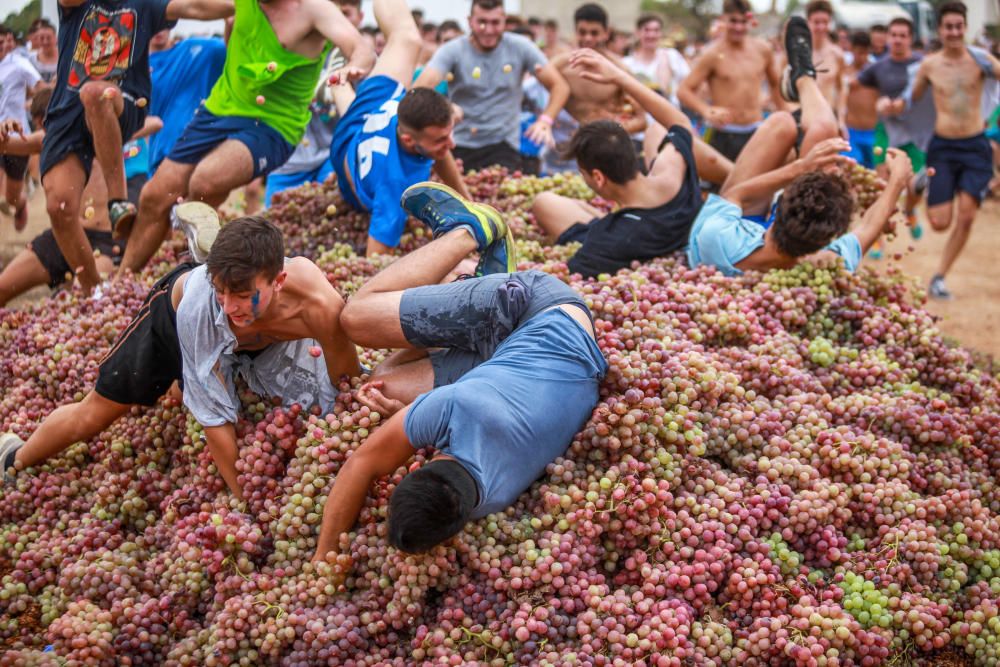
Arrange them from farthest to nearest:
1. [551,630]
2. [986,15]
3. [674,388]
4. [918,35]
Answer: [986,15] < [918,35] < [674,388] < [551,630]

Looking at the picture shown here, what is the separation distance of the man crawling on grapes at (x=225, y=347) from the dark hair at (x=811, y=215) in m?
1.99

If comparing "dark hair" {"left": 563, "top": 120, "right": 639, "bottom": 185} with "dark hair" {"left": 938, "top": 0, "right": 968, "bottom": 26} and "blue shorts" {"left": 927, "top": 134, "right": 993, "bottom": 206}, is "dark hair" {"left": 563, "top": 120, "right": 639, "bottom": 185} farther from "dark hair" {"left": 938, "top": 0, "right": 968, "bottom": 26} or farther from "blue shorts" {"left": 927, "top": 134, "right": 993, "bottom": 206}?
"dark hair" {"left": 938, "top": 0, "right": 968, "bottom": 26}

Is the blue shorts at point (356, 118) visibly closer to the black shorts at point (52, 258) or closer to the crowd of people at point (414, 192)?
the crowd of people at point (414, 192)

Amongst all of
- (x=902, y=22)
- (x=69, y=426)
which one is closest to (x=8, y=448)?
(x=69, y=426)

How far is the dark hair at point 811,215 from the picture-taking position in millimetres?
4133

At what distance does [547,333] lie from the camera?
3006 mm

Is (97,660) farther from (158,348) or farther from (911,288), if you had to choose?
(911,288)

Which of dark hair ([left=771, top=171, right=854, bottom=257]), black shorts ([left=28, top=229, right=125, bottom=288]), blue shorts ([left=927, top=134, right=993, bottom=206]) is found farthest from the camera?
blue shorts ([left=927, top=134, right=993, bottom=206])

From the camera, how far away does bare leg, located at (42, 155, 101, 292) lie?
15.8 ft

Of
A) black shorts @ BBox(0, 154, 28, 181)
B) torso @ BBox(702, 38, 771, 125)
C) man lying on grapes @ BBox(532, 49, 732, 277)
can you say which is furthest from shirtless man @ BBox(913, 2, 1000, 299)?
black shorts @ BBox(0, 154, 28, 181)

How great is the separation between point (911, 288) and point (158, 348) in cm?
336

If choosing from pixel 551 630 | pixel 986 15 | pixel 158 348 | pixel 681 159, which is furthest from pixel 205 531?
pixel 986 15

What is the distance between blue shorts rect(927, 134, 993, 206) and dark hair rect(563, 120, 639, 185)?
13.4 ft

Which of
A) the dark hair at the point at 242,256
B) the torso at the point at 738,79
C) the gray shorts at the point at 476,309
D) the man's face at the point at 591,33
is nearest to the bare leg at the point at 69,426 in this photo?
the dark hair at the point at 242,256
